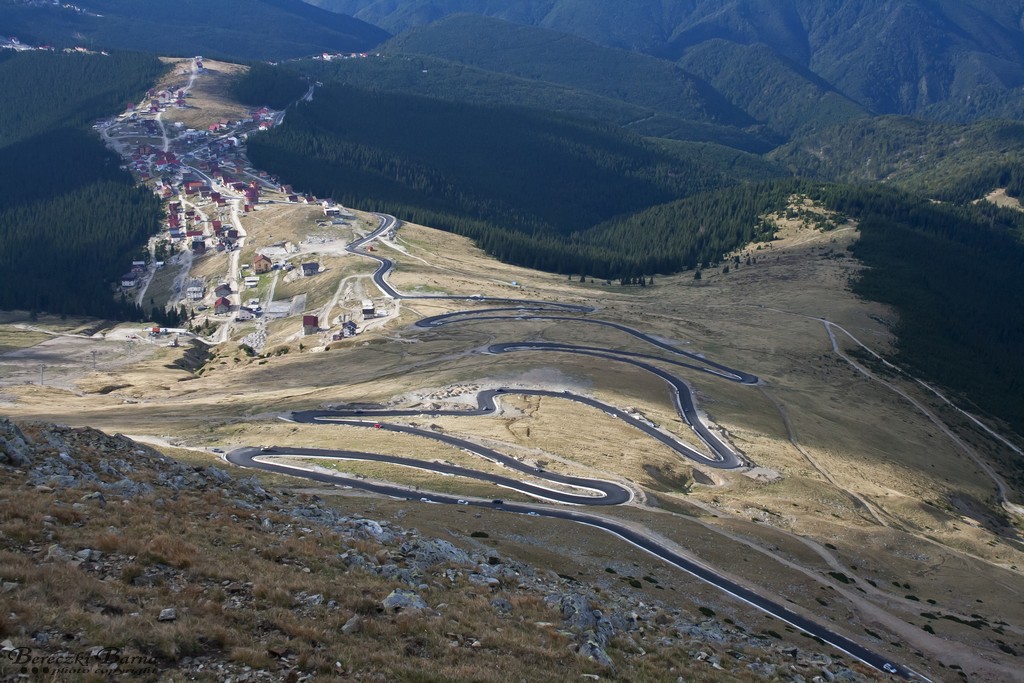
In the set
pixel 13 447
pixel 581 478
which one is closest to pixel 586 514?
pixel 581 478

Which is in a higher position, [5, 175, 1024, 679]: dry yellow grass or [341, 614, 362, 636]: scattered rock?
[341, 614, 362, 636]: scattered rock

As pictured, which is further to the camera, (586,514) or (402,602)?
(586,514)

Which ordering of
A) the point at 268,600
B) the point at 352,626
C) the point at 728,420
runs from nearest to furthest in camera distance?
the point at 352,626
the point at 268,600
the point at 728,420

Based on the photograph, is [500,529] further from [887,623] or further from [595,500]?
[887,623]

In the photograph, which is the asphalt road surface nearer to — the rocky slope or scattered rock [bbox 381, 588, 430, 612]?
the rocky slope

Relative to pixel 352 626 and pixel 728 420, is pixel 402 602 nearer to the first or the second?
pixel 352 626

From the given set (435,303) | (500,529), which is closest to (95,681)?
(500,529)

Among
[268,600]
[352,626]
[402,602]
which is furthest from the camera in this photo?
[402,602]

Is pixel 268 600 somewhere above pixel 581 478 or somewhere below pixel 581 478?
above

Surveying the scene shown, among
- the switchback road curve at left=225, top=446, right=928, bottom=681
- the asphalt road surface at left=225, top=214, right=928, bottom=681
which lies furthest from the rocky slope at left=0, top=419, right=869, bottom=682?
the asphalt road surface at left=225, top=214, right=928, bottom=681

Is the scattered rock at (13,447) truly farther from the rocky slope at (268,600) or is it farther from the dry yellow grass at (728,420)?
the dry yellow grass at (728,420)
